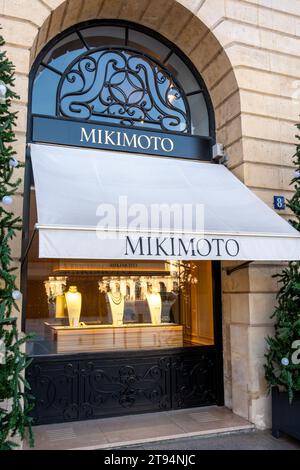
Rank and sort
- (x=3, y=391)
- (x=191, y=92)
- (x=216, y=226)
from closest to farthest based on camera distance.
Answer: (x=3, y=391), (x=216, y=226), (x=191, y=92)

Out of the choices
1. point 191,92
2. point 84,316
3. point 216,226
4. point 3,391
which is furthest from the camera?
point 191,92

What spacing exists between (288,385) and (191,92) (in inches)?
183

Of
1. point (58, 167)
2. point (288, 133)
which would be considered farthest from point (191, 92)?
point (58, 167)

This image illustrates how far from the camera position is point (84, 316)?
6082 mm

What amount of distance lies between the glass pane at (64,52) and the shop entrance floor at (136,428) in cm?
490

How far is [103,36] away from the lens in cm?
635

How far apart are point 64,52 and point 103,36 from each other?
28.1 inches

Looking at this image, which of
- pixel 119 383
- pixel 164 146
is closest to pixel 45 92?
pixel 164 146

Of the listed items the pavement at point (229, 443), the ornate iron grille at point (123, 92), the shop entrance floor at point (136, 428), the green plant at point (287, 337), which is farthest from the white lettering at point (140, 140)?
the pavement at point (229, 443)

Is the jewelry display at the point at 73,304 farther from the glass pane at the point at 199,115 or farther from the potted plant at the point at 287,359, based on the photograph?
the glass pane at the point at 199,115

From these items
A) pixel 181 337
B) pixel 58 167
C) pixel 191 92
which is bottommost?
pixel 181 337

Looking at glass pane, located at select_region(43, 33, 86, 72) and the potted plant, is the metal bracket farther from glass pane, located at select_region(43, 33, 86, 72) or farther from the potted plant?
glass pane, located at select_region(43, 33, 86, 72)

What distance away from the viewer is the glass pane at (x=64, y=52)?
5.96 metres
